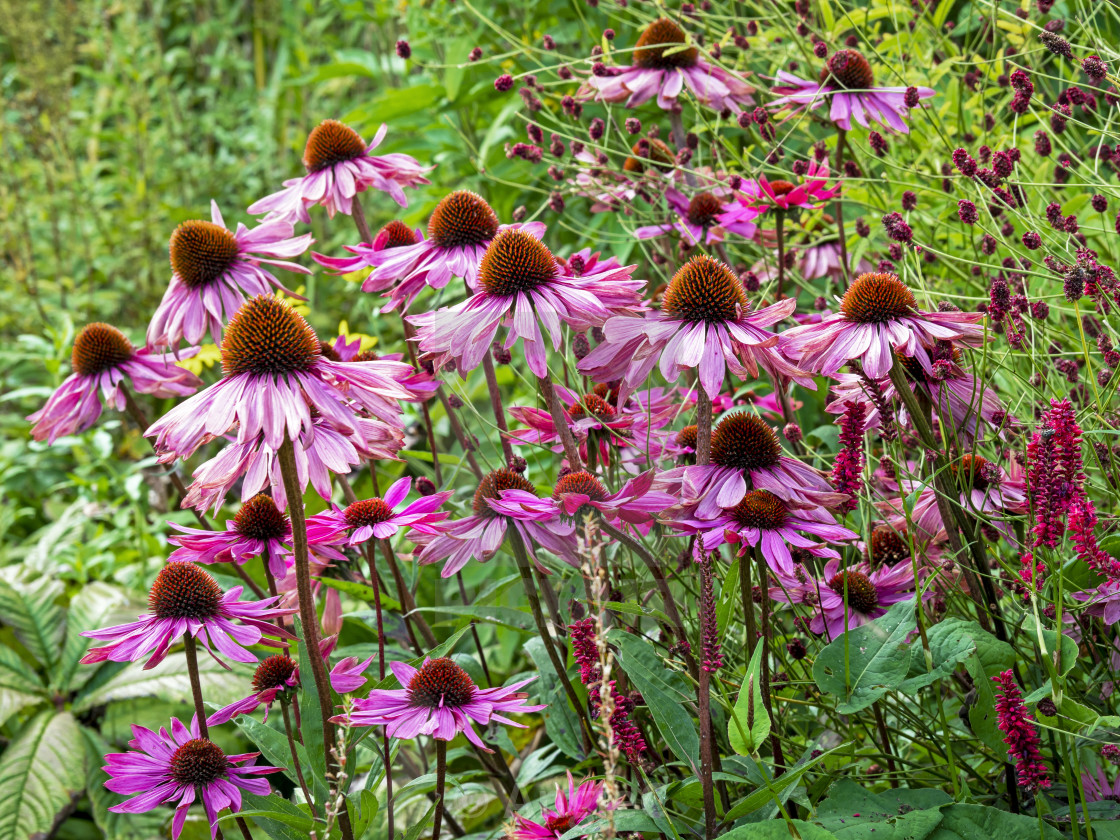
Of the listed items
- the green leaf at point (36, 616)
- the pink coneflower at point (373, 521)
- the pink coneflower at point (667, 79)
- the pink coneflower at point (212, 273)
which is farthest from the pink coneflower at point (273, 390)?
the green leaf at point (36, 616)

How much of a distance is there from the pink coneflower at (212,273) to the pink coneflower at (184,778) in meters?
0.63

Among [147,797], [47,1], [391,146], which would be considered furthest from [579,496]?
[47,1]

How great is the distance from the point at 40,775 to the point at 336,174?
1336 mm

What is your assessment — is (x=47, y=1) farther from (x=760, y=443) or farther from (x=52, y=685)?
(x=760, y=443)

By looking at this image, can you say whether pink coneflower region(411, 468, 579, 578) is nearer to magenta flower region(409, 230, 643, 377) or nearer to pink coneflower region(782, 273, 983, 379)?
magenta flower region(409, 230, 643, 377)

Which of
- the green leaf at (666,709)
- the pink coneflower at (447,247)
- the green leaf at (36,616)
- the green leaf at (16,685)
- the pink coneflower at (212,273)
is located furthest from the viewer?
the green leaf at (36,616)

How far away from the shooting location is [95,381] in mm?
1670

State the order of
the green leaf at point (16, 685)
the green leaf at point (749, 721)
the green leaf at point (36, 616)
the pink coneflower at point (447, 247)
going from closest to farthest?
the green leaf at point (749, 721), the pink coneflower at point (447, 247), the green leaf at point (16, 685), the green leaf at point (36, 616)

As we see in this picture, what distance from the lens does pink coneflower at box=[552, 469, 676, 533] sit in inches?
39.6

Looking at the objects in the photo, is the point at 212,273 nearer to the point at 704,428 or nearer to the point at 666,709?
the point at 704,428

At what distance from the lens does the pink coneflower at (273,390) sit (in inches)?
39.5

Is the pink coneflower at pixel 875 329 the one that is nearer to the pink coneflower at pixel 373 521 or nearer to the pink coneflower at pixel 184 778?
the pink coneflower at pixel 373 521

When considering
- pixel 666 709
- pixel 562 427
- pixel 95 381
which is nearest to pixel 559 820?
pixel 666 709

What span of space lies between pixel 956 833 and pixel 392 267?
99 cm
